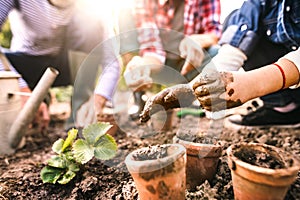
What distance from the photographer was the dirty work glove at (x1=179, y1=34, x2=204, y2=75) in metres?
1.67

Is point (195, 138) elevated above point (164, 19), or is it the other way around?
point (164, 19)

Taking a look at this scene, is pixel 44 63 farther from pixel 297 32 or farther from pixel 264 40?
pixel 297 32

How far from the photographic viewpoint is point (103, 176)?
1.11 metres

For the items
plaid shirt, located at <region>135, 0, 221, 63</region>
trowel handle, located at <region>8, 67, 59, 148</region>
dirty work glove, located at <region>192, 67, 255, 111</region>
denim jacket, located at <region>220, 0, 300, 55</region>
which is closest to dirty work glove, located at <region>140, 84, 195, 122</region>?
dirty work glove, located at <region>192, 67, 255, 111</region>

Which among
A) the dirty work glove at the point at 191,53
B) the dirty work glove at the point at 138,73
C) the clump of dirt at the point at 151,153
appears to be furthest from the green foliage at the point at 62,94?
the clump of dirt at the point at 151,153

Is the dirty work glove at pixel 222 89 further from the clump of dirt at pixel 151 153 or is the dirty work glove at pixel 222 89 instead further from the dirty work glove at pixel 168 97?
the clump of dirt at pixel 151 153

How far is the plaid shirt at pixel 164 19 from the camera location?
1954mm

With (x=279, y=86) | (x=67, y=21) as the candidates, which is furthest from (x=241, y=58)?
(x=67, y=21)

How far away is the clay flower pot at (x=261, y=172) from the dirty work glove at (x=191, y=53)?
926 millimetres

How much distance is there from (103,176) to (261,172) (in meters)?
0.69

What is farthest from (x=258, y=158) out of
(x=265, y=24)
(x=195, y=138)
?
(x=265, y=24)

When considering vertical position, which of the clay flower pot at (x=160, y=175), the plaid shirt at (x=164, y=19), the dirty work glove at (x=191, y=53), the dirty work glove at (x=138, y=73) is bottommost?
the clay flower pot at (x=160, y=175)

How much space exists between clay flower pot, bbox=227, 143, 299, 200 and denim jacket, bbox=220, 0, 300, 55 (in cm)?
64

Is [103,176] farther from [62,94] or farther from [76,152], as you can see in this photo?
[62,94]
